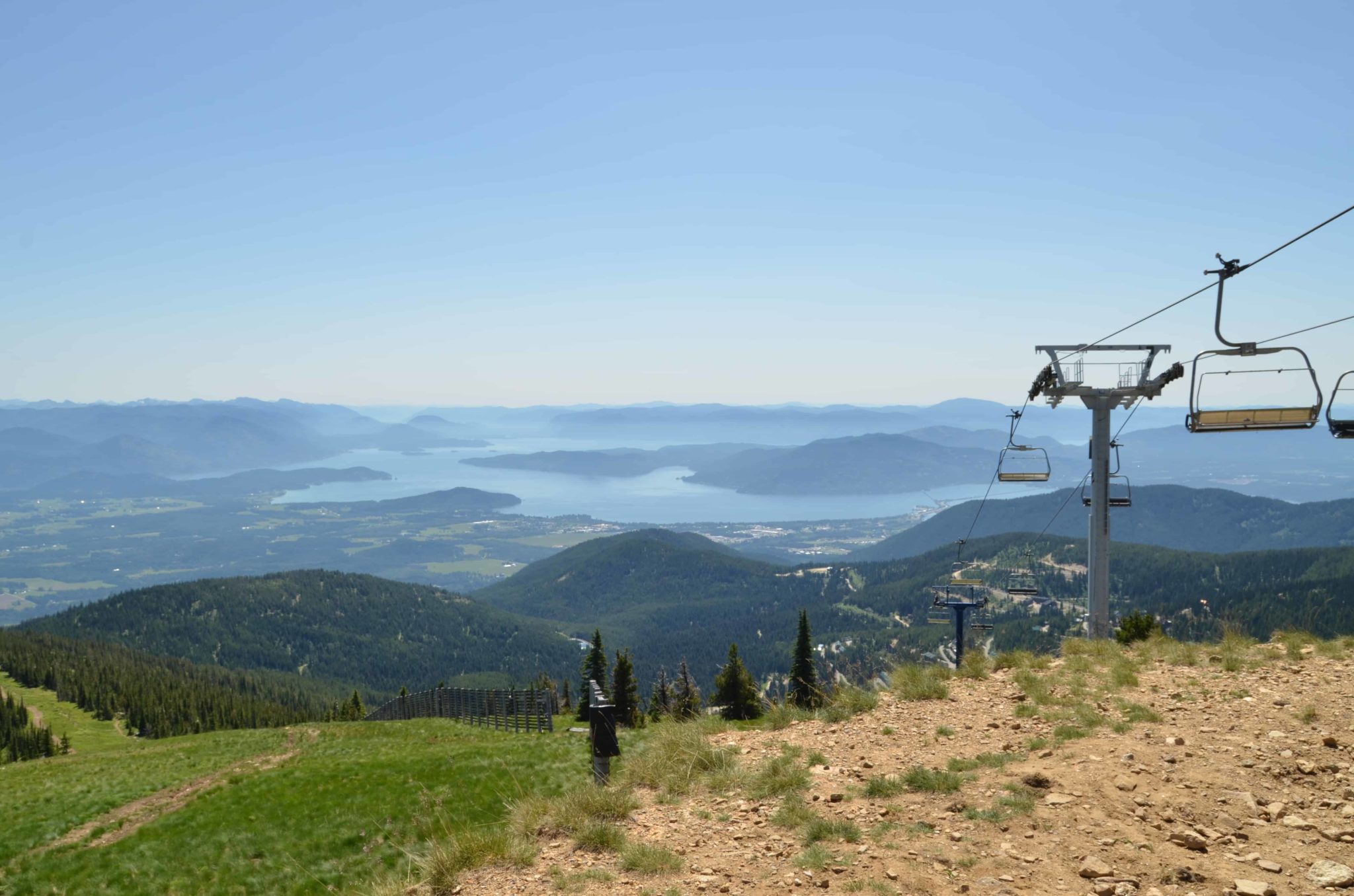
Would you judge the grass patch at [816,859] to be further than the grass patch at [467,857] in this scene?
No

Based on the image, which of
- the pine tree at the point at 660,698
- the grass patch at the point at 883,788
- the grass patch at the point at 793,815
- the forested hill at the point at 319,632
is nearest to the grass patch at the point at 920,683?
the grass patch at the point at 883,788

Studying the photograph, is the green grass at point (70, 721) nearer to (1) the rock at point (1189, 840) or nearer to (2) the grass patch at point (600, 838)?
(2) the grass patch at point (600, 838)

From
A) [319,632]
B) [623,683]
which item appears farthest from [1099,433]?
[319,632]

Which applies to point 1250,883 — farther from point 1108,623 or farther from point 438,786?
point 1108,623

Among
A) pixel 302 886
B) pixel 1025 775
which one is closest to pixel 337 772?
pixel 302 886

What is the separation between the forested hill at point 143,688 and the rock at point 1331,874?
212ft

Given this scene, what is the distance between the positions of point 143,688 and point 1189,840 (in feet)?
312

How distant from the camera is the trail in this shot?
12594 mm

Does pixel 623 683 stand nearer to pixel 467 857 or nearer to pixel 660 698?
pixel 660 698

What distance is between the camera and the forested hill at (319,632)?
157 metres

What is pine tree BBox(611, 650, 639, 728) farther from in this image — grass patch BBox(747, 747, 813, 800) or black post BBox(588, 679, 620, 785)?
grass patch BBox(747, 747, 813, 800)

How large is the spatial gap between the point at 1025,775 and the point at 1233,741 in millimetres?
2579

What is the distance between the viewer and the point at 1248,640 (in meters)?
12.8

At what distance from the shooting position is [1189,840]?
231 inches
